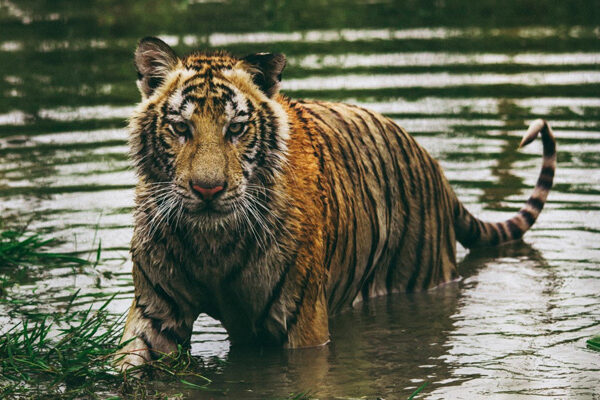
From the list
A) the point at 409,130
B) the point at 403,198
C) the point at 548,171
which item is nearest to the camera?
the point at 403,198

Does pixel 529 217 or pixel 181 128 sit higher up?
pixel 181 128

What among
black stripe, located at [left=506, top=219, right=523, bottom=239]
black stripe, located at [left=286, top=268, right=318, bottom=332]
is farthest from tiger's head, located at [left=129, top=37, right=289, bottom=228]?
black stripe, located at [left=506, top=219, right=523, bottom=239]

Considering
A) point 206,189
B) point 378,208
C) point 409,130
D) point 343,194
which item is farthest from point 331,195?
point 409,130

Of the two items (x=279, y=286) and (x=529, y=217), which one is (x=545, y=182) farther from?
(x=279, y=286)

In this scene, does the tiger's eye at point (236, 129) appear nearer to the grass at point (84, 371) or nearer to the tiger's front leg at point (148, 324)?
the tiger's front leg at point (148, 324)

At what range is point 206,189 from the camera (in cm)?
448

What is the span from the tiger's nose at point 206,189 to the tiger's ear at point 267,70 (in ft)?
1.74

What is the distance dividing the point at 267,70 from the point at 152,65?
1.49 ft

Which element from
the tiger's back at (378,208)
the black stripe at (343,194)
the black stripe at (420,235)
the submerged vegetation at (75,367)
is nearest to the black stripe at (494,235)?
the tiger's back at (378,208)

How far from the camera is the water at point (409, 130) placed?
514 centimetres

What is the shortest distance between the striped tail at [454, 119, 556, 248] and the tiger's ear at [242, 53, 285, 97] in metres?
1.94

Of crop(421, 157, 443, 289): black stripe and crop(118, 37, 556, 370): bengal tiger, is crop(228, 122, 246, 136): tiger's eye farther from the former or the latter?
crop(421, 157, 443, 289): black stripe

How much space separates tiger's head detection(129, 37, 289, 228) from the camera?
453 centimetres

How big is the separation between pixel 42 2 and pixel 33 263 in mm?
10767
